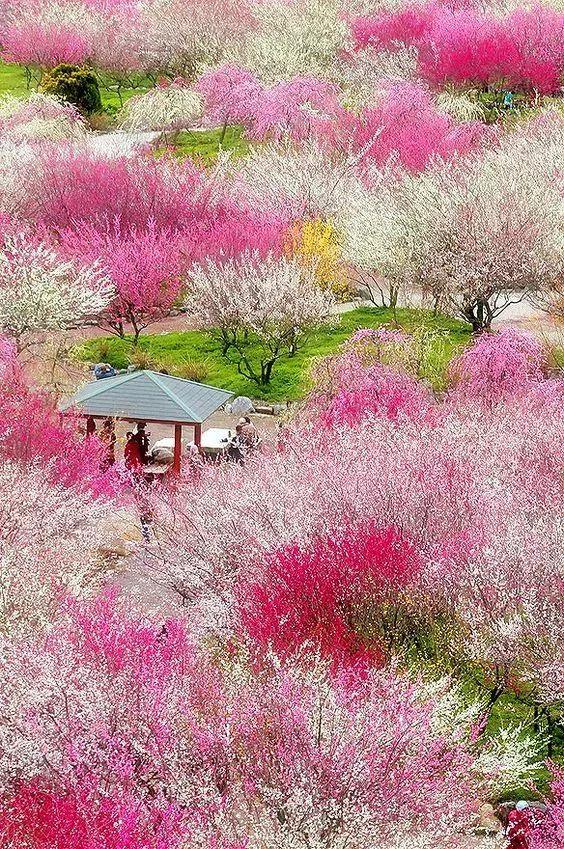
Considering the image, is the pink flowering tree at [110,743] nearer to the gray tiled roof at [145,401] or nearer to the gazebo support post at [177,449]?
the gazebo support post at [177,449]

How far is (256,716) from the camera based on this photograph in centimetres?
1063

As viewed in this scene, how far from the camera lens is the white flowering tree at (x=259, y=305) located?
91.1ft

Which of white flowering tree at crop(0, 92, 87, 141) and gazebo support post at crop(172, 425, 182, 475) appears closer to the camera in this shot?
gazebo support post at crop(172, 425, 182, 475)

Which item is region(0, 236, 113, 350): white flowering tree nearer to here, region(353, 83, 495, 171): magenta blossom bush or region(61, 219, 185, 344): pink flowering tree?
region(61, 219, 185, 344): pink flowering tree

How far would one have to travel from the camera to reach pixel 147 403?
21.1 m

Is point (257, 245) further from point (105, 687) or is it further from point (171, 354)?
point (105, 687)

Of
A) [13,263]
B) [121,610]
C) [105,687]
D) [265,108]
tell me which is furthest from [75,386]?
[265,108]

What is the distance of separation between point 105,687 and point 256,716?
1.37 metres

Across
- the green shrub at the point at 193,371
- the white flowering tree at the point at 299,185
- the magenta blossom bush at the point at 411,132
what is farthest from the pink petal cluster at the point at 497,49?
the green shrub at the point at 193,371

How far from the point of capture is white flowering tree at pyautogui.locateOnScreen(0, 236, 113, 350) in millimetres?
26984

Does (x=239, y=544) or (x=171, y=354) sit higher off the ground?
(x=239, y=544)

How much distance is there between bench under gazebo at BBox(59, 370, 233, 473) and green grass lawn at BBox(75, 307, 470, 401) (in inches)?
189

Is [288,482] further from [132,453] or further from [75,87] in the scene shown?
[75,87]

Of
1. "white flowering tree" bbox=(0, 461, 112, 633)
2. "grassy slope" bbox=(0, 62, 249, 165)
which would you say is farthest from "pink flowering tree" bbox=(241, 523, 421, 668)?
"grassy slope" bbox=(0, 62, 249, 165)
